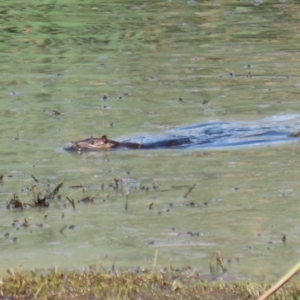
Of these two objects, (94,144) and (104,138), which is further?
(94,144)

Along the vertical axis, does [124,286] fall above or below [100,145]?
above

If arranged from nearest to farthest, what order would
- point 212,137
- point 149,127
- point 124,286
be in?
point 124,286 < point 212,137 < point 149,127

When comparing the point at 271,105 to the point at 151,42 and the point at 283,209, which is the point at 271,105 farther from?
the point at 151,42

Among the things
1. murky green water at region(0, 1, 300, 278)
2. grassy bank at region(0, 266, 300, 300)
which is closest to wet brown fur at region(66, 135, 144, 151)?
murky green water at region(0, 1, 300, 278)

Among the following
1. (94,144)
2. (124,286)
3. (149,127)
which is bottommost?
(149,127)

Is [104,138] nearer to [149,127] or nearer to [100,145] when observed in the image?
[100,145]

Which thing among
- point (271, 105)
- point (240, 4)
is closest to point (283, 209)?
point (271, 105)

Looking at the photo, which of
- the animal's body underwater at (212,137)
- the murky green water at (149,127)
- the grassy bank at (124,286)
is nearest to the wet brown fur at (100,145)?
the animal's body underwater at (212,137)

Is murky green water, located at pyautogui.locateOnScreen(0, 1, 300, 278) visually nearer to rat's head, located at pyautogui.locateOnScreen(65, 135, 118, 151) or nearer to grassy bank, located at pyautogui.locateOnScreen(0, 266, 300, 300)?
rat's head, located at pyautogui.locateOnScreen(65, 135, 118, 151)

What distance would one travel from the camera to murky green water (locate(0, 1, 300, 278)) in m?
7.29

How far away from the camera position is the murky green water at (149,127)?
7.29m

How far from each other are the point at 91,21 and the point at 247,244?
15715 mm

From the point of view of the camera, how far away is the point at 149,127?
1184cm

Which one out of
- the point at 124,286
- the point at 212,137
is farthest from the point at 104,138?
the point at 124,286
